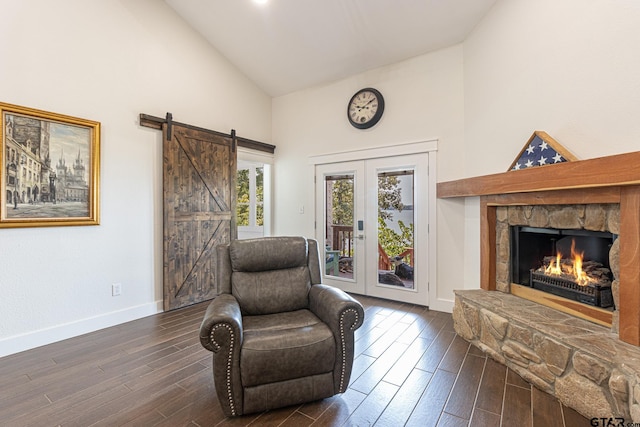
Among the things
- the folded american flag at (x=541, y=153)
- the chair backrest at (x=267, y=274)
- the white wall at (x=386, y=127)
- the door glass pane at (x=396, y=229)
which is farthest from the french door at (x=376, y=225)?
the chair backrest at (x=267, y=274)

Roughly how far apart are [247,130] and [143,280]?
2.60 metres

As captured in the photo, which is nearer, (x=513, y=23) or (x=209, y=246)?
(x=513, y=23)

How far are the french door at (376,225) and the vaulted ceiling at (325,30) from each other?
1.32m

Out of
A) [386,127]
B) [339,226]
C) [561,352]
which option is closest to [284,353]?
[561,352]

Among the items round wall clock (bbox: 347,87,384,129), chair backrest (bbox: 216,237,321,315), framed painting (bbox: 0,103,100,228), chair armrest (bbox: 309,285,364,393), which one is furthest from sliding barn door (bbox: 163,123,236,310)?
chair armrest (bbox: 309,285,364,393)

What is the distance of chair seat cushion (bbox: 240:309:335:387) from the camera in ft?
5.61

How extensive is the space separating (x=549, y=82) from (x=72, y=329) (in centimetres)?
475

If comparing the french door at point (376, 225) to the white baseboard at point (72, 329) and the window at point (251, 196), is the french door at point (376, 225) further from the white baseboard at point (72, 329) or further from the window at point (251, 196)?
the white baseboard at point (72, 329)

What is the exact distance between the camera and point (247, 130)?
185 inches

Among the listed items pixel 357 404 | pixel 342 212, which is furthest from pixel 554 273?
pixel 342 212

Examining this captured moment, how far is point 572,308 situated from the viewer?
2223 millimetres

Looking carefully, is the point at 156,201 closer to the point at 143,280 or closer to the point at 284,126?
the point at 143,280

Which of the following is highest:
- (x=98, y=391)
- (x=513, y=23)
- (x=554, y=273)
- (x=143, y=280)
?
(x=513, y=23)

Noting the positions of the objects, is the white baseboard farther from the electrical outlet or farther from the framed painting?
the framed painting
